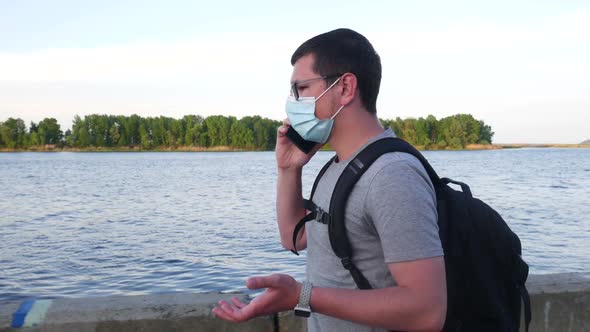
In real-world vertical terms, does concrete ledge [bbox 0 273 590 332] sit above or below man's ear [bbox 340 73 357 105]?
below

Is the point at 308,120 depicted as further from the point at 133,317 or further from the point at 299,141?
the point at 133,317

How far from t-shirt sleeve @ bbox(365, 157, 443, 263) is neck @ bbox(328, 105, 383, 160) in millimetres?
285

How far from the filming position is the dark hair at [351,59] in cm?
220

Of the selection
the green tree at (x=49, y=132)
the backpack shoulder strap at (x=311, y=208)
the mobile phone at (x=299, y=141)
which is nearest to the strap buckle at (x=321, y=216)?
the backpack shoulder strap at (x=311, y=208)

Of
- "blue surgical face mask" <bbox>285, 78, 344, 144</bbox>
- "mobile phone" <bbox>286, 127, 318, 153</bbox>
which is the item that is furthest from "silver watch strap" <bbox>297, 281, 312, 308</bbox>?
"mobile phone" <bbox>286, 127, 318, 153</bbox>

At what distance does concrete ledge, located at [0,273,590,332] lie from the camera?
341cm

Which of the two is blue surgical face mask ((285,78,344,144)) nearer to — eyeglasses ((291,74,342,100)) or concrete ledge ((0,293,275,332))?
eyeglasses ((291,74,342,100))

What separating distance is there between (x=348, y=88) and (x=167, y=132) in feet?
508

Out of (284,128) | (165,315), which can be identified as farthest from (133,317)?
(284,128)

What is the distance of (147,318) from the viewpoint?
347cm

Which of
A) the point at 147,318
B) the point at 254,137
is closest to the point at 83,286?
the point at 147,318

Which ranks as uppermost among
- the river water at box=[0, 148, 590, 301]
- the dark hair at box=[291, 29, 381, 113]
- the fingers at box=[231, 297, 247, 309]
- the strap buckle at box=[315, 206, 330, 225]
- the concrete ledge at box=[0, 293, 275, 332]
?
the dark hair at box=[291, 29, 381, 113]

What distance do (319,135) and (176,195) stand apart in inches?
1473

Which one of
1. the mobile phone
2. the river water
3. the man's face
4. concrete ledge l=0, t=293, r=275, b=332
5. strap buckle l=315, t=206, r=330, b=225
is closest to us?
strap buckle l=315, t=206, r=330, b=225
